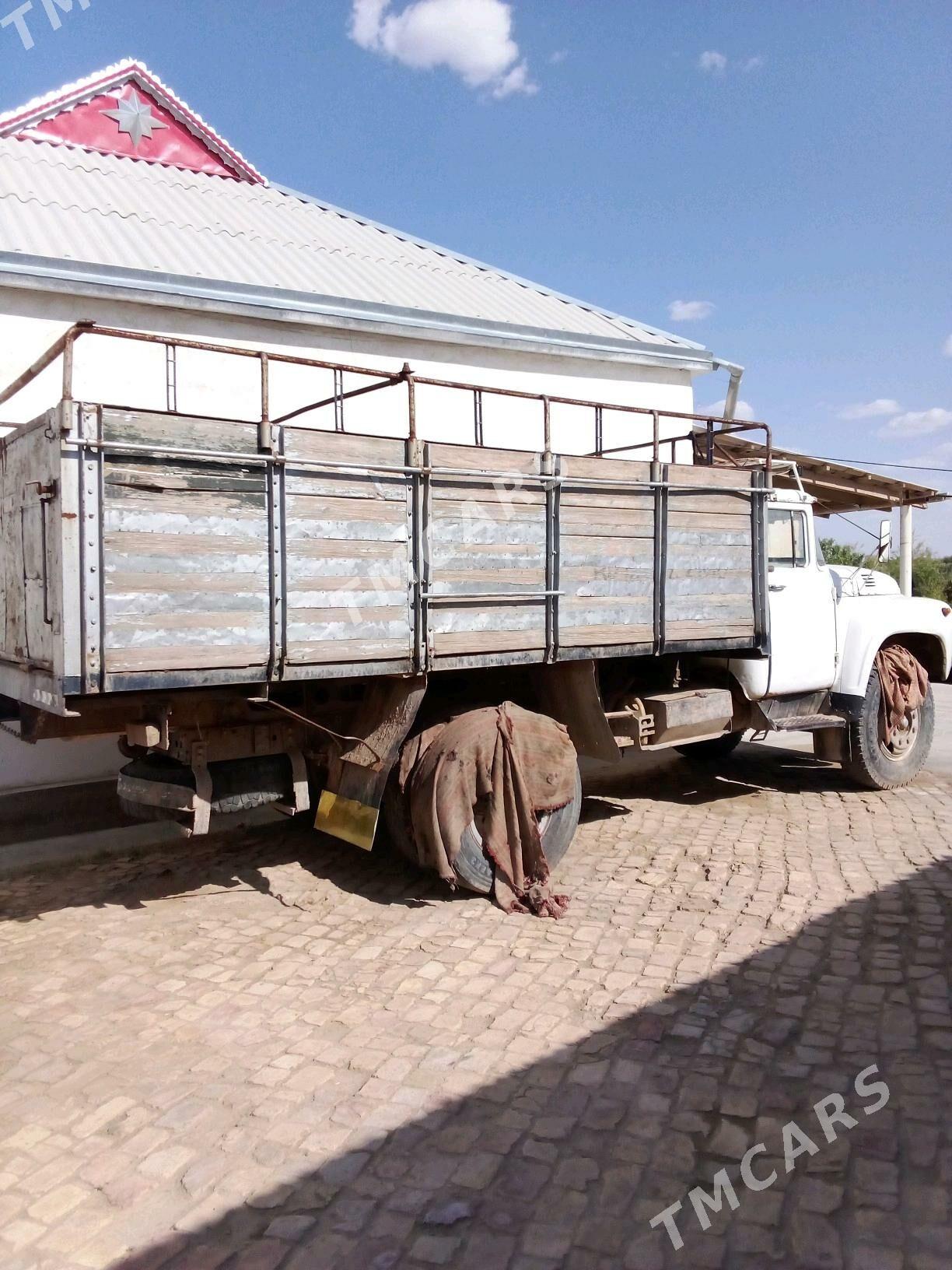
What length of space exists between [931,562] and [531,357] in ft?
81.9

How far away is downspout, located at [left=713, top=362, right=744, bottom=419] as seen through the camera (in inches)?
395

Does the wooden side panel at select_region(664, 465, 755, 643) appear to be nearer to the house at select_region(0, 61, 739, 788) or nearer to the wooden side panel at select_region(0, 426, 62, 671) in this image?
the house at select_region(0, 61, 739, 788)

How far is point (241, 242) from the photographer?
28.6 ft

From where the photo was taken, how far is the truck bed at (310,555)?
3.82 meters

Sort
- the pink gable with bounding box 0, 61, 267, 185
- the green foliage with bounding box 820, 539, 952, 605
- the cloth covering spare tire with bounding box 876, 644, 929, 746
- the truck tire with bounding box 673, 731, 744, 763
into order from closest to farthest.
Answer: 1. the cloth covering spare tire with bounding box 876, 644, 929, 746
2. the truck tire with bounding box 673, 731, 744, 763
3. the pink gable with bounding box 0, 61, 267, 185
4. the green foliage with bounding box 820, 539, 952, 605

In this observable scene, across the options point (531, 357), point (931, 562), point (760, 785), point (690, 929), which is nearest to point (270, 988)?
point (690, 929)

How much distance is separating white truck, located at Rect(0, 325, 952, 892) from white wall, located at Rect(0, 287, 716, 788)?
1.86 m

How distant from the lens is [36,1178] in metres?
2.80

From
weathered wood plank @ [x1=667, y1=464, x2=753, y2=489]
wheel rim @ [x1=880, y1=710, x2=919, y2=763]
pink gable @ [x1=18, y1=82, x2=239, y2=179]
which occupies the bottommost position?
wheel rim @ [x1=880, y1=710, x2=919, y2=763]

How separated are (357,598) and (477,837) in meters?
1.53

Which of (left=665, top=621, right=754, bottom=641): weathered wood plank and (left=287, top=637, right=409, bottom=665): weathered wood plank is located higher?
(left=665, top=621, right=754, bottom=641): weathered wood plank

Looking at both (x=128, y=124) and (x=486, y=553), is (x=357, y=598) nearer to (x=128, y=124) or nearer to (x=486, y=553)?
(x=486, y=553)

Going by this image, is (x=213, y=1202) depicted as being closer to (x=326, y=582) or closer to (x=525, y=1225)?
(x=525, y=1225)

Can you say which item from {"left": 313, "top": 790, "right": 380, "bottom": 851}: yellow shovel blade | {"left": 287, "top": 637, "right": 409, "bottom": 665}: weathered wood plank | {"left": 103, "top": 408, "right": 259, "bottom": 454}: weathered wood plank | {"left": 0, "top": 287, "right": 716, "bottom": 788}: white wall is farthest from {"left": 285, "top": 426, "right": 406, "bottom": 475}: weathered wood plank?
{"left": 0, "top": 287, "right": 716, "bottom": 788}: white wall
